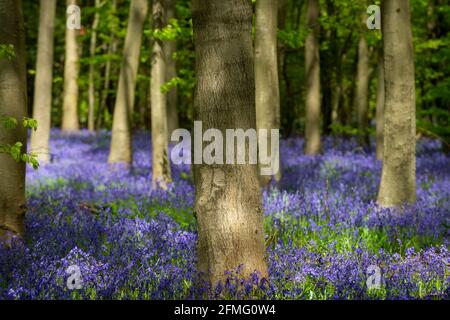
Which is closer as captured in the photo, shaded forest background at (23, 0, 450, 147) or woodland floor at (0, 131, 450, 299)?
woodland floor at (0, 131, 450, 299)

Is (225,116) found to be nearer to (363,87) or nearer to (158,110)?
(158,110)

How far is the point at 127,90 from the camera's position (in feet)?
42.1

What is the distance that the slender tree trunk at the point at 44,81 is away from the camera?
42.0ft

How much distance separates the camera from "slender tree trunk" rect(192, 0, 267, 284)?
3793 millimetres

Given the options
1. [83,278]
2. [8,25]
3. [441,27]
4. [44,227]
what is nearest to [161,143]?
[44,227]

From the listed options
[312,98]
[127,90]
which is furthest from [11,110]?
[312,98]

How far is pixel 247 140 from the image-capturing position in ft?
12.5

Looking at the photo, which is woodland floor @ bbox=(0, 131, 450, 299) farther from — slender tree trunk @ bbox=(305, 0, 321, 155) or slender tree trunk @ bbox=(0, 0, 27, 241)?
slender tree trunk @ bbox=(305, 0, 321, 155)

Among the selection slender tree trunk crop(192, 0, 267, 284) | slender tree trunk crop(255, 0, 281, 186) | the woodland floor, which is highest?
slender tree trunk crop(255, 0, 281, 186)

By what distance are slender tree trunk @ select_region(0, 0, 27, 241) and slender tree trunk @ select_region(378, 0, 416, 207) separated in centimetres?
483

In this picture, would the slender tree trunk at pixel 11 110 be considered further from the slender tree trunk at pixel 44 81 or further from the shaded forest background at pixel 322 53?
the slender tree trunk at pixel 44 81

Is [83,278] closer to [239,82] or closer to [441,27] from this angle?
[239,82]

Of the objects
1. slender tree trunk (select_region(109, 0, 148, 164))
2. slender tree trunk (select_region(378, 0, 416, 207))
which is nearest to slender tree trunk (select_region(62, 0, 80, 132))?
slender tree trunk (select_region(109, 0, 148, 164))
